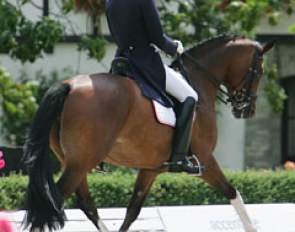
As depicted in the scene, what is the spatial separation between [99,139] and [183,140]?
3.13 feet

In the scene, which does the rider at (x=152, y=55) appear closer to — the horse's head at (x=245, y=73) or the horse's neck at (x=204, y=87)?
the horse's neck at (x=204, y=87)

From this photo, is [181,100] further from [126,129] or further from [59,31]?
[59,31]

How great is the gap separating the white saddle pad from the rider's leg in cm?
6

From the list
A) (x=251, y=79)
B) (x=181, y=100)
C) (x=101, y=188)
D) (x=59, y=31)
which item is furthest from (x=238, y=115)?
(x=59, y=31)

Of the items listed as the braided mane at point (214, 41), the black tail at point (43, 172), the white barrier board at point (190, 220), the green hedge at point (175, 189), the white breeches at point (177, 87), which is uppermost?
the braided mane at point (214, 41)

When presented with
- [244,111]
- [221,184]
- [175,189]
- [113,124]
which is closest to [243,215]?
[221,184]

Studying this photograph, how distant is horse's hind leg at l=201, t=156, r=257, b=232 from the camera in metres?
8.18

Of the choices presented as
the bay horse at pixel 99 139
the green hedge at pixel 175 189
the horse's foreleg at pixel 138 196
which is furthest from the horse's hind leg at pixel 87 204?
the green hedge at pixel 175 189

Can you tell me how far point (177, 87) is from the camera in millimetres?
7906

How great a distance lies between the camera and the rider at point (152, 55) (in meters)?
7.71

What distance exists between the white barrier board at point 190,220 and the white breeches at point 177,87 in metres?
2.03

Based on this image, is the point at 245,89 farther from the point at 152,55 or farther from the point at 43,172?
the point at 43,172

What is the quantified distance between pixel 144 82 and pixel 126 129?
516mm

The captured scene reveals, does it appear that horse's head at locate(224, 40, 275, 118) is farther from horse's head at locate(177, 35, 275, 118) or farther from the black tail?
the black tail
